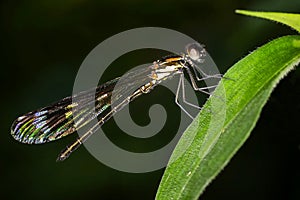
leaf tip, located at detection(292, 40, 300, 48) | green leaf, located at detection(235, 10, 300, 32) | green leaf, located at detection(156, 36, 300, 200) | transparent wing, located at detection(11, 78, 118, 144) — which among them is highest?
transparent wing, located at detection(11, 78, 118, 144)

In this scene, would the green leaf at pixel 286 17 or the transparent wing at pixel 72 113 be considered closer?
the green leaf at pixel 286 17

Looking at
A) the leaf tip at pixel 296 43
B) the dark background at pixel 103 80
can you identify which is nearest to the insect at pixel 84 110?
the dark background at pixel 103 80

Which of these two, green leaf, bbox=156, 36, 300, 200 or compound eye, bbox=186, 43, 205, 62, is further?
compound eye, bbox=186, 43, 205, 62

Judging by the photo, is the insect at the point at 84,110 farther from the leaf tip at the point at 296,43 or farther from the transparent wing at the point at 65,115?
the leaf tip at the point at 296,43

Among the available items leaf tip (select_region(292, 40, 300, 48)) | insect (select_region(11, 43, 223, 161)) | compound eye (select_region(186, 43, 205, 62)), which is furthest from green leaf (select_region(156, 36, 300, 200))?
insect (select_region(11, 43, 223, 161))

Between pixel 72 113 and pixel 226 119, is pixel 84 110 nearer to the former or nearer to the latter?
pixel 72 113

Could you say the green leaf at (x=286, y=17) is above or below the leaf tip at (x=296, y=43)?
above

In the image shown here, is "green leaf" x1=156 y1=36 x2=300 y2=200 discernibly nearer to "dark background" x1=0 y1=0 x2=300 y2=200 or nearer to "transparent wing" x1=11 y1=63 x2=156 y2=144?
"transparent wing" x1=11 y1=63 x2=156 y2=144
